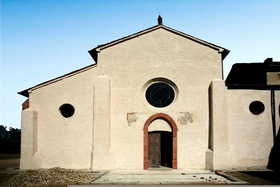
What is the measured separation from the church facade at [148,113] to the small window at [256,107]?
0.19 meters

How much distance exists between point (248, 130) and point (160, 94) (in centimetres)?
521

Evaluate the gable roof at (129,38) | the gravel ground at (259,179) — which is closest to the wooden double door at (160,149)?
the gravel ground at (259,179)

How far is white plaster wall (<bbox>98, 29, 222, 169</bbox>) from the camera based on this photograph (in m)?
14.0

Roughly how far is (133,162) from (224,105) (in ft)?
18.8

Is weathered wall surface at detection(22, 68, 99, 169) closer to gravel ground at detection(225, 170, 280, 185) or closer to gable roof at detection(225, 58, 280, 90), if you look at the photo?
gravel ground at detection(225, 170, 280, 185)

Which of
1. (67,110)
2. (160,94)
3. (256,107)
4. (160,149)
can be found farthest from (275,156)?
(67,110)

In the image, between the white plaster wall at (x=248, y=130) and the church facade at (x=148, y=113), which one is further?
the white plaster wall at (x=248, y=130)

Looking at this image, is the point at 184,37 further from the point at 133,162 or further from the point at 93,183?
the point at 93,183

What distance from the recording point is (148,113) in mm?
14242

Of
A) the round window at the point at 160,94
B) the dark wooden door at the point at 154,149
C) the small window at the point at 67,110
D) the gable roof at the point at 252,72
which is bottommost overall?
the dark wooden door at the point at 154,149

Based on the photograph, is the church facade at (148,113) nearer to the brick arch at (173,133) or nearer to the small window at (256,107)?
the brick arch at (173,133)

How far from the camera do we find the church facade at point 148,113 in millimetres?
13922

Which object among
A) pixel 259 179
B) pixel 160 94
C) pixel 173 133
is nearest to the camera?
pixel 259 179

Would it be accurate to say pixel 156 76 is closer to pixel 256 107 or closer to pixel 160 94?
pixel 160 94
